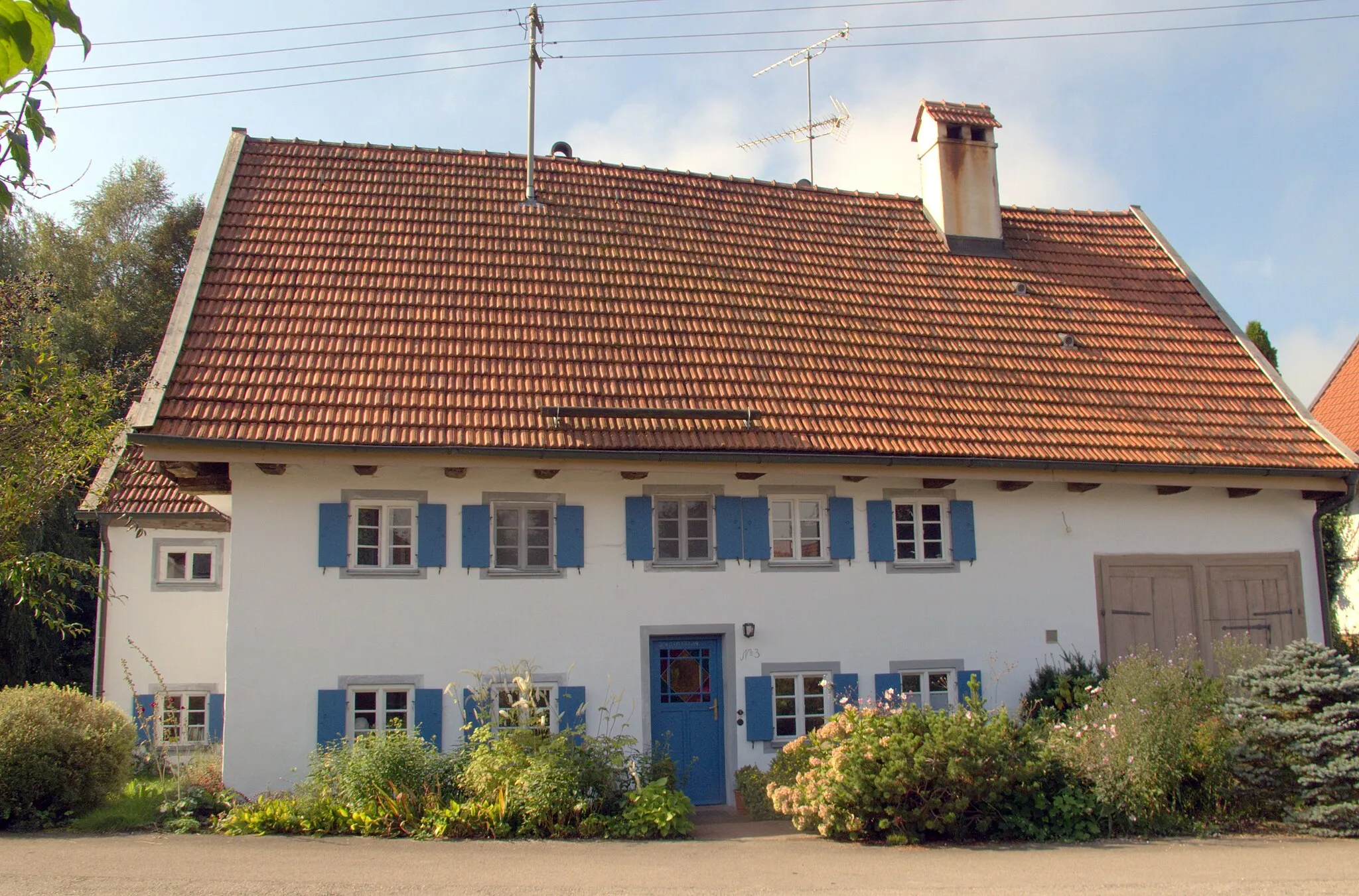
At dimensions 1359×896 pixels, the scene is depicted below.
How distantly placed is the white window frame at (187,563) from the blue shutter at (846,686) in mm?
9744

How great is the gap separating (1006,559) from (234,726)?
8739mm

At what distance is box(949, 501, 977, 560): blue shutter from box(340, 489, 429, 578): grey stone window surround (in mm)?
6039

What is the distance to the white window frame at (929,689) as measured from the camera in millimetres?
12570

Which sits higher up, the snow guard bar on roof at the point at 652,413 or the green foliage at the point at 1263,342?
the green foliage at the point at 1263,342

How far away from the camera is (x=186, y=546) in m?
16.7

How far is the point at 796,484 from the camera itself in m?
12.6

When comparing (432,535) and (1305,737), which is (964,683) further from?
(432,535)

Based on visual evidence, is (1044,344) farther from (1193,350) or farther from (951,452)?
(951,452)

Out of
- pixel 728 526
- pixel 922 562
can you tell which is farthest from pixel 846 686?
pixel 728 526

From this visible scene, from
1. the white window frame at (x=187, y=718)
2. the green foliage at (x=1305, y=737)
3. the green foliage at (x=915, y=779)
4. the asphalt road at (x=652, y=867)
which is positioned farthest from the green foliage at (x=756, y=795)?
the white window frame at (x=187, y=718)

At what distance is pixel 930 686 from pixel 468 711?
526cm

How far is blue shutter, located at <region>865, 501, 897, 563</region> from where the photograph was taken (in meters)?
12.7

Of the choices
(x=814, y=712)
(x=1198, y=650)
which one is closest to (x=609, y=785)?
(x=814, y=712)

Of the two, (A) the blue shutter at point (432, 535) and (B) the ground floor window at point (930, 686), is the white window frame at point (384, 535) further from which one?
(B) the ground floor window at point (930, 686)
